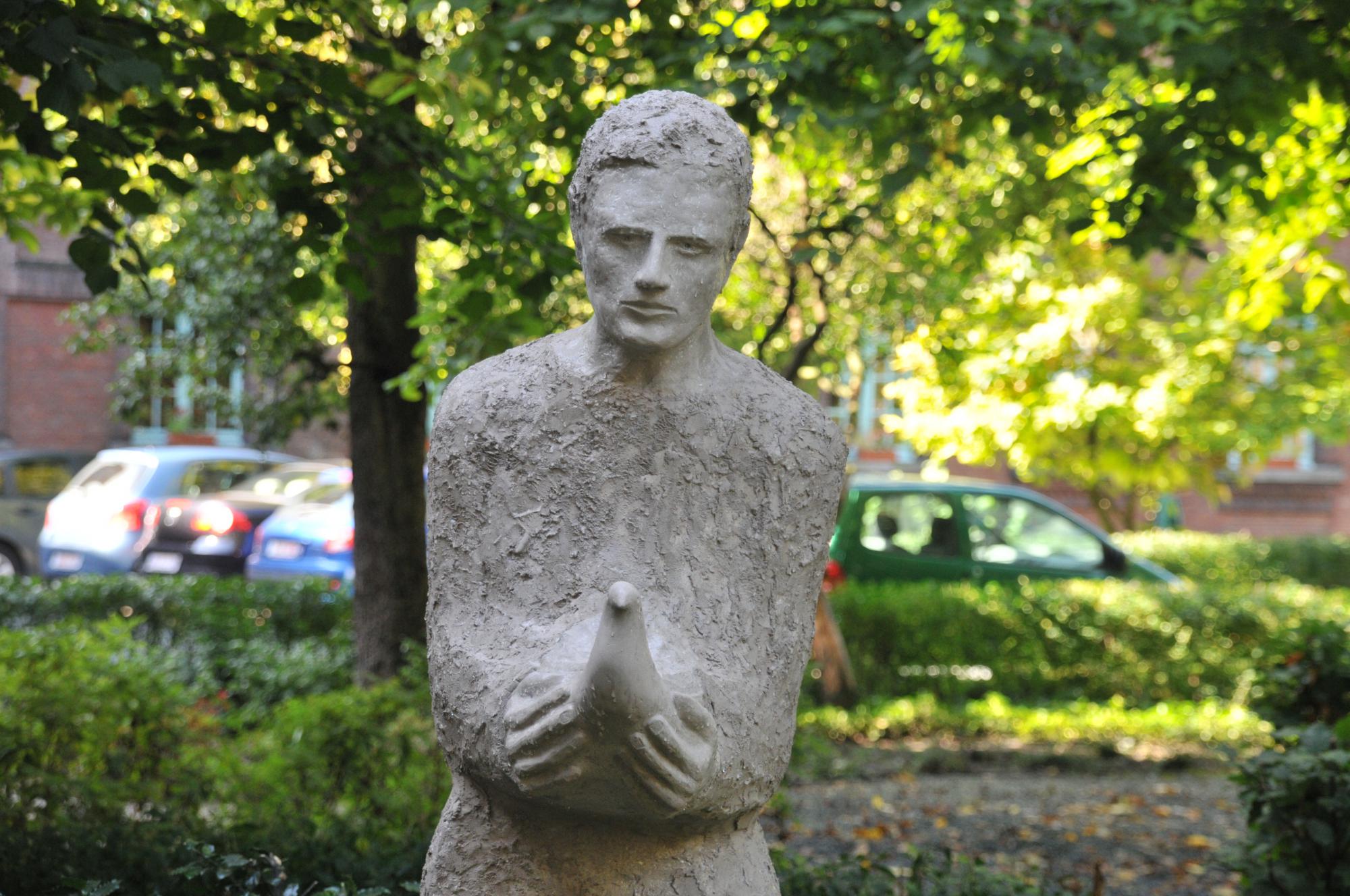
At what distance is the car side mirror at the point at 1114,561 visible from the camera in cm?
1115

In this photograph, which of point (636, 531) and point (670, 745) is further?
point (636, 531)

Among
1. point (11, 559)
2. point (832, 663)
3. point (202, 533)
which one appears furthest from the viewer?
point (11, 559)

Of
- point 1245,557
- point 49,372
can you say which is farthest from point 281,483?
point 1245,557

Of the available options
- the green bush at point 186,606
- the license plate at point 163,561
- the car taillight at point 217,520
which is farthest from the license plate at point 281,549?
the green bush at point 186,606

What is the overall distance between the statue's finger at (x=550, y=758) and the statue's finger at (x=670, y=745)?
0.11 m

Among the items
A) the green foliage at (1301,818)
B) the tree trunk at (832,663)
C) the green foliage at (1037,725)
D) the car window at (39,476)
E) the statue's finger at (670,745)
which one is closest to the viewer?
the statue's finger at (670,745)

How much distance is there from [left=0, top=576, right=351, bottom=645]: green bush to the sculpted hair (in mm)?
7403

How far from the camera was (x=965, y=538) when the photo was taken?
11.2 m

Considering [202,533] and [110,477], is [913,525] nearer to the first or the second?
[202,533]

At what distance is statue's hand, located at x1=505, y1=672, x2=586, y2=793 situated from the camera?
6.46 ft

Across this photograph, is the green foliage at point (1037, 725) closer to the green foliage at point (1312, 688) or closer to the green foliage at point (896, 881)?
the green foliage at point (1312, 688)

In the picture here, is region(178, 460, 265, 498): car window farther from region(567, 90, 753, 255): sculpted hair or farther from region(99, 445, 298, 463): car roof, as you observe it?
region(567, 90, 753, 255): sculpted hair

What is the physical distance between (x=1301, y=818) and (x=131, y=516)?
12389 mm

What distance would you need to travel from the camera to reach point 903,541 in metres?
11.2
